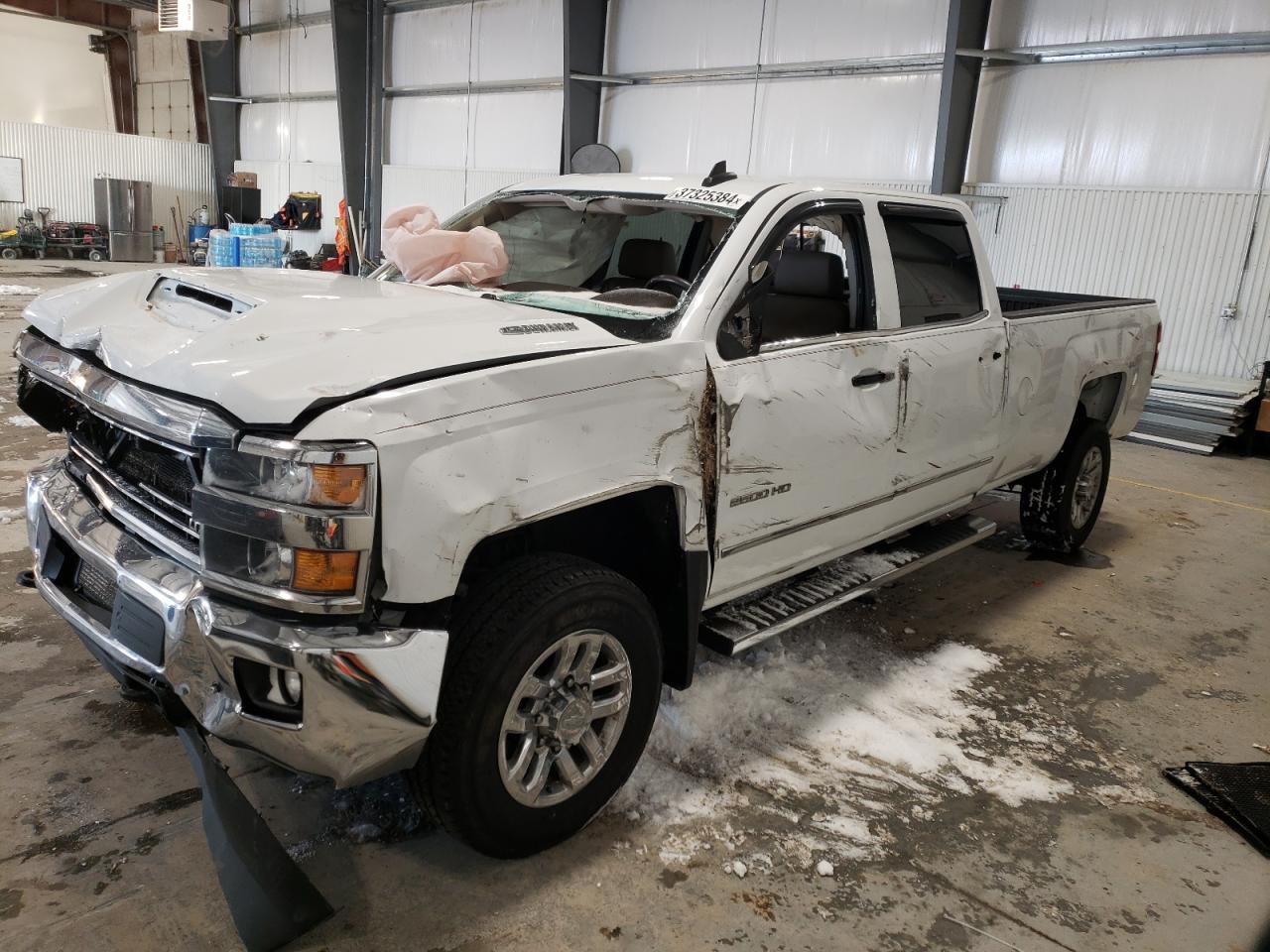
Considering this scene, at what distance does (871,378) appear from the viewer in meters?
3.19

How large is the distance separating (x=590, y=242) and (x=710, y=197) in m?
0.63

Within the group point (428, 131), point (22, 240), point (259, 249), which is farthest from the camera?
point (22, 240)

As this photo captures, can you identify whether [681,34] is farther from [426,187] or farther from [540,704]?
[540,704]

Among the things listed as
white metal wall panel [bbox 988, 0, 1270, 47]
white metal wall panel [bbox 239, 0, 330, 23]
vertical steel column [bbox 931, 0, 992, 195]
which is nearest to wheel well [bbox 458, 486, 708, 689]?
vertical steel column [bbox 931, 0, 992, 195]

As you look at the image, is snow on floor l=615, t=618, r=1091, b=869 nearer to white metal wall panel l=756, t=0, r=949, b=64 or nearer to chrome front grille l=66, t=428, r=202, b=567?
chrome front grille l=66, t=428, r=202, b=567

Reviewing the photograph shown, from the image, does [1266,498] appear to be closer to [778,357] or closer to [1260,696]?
[1260,696]

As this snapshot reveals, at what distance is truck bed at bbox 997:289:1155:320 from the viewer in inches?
186

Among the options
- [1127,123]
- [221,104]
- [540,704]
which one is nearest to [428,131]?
[221,104]

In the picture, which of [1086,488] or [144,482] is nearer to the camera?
[144,482]

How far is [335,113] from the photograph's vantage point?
18.9m

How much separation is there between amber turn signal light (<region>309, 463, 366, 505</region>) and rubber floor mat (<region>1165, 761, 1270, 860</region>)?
8.89 ft

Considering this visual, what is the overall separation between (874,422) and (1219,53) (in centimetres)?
816

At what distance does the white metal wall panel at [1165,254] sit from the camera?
8930 millimetres

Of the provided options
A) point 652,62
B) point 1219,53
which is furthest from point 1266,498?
point 652,62
